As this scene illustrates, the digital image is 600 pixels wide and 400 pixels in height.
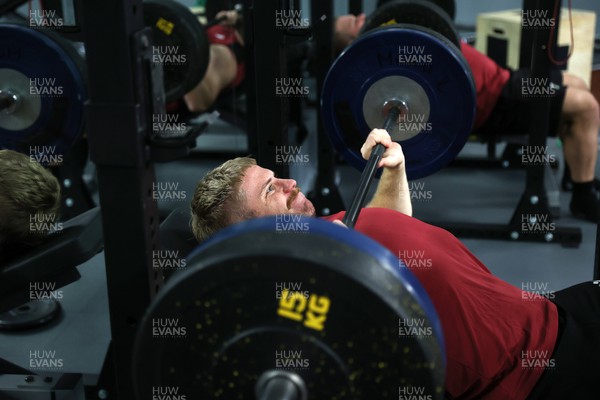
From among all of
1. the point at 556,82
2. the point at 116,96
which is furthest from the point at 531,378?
the point at 556,82

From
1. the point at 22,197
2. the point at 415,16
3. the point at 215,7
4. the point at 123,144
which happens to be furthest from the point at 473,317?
the point at 215,7

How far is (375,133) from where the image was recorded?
190cm

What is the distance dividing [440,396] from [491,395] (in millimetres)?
553

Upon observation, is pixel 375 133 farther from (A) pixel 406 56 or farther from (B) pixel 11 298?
(B) pixel 11 298

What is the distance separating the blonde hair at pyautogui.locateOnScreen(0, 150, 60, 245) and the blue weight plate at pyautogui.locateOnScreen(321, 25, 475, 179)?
0.99m

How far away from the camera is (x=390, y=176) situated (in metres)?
1.92

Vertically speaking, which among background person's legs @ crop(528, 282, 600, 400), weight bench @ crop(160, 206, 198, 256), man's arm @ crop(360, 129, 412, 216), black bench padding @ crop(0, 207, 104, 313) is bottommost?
background person's legs @ crop(528, 282, 600, 400)

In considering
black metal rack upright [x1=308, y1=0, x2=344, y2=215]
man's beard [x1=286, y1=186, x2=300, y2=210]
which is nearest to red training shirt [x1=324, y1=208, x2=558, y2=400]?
man's beard [x1=286, y1=186, x2=300, y2=210]

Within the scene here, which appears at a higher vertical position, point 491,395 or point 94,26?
point 94,26

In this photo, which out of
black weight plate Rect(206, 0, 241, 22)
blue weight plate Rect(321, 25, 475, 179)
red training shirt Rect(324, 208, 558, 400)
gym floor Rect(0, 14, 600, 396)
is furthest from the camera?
black weight plate Rect(206, 0, 241, 22)

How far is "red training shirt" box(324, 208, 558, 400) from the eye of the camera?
1.43 m

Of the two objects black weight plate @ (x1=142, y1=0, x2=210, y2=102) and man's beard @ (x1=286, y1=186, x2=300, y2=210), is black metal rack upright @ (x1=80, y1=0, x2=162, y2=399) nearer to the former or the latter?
man's beard @ (x1=286, y1=186, x2=300, y2=210)

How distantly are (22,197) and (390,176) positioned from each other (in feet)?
2.88

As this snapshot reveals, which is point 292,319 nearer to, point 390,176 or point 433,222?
point 390,176
